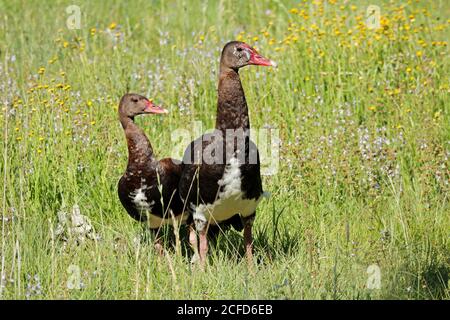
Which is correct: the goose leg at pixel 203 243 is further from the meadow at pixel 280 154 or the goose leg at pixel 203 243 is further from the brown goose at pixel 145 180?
the brown goose at pixel 145 180

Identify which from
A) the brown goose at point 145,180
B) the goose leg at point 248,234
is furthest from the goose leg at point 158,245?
the goose leg at point 248,234

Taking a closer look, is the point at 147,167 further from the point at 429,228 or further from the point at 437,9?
the point at 437,9

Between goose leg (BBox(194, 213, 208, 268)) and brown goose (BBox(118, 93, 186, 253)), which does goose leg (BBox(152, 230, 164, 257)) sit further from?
goose leg (BBox(194, 213, 208, 268))

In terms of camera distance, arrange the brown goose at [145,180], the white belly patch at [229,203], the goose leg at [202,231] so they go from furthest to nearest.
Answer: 1. the brown goose at [145,180]
2. the goose leg at [202,231]
3. the white belly patch at [229,203]

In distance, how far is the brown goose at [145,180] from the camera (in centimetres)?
572

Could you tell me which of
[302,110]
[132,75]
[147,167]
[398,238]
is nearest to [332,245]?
[398,238]

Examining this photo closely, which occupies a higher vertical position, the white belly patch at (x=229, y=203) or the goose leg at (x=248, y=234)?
the white belly patch at (x=229, y=203)

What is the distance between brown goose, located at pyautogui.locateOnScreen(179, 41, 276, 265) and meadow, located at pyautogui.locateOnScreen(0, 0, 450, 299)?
36cm

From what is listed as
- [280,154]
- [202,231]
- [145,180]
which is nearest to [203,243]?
[202,231]

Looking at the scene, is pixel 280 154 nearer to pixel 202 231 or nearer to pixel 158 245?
pixel 202 231

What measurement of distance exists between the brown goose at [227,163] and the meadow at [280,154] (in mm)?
359

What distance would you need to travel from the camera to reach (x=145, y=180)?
18.8 ft

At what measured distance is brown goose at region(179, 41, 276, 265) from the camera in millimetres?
5363

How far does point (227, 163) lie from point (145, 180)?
671 mm
